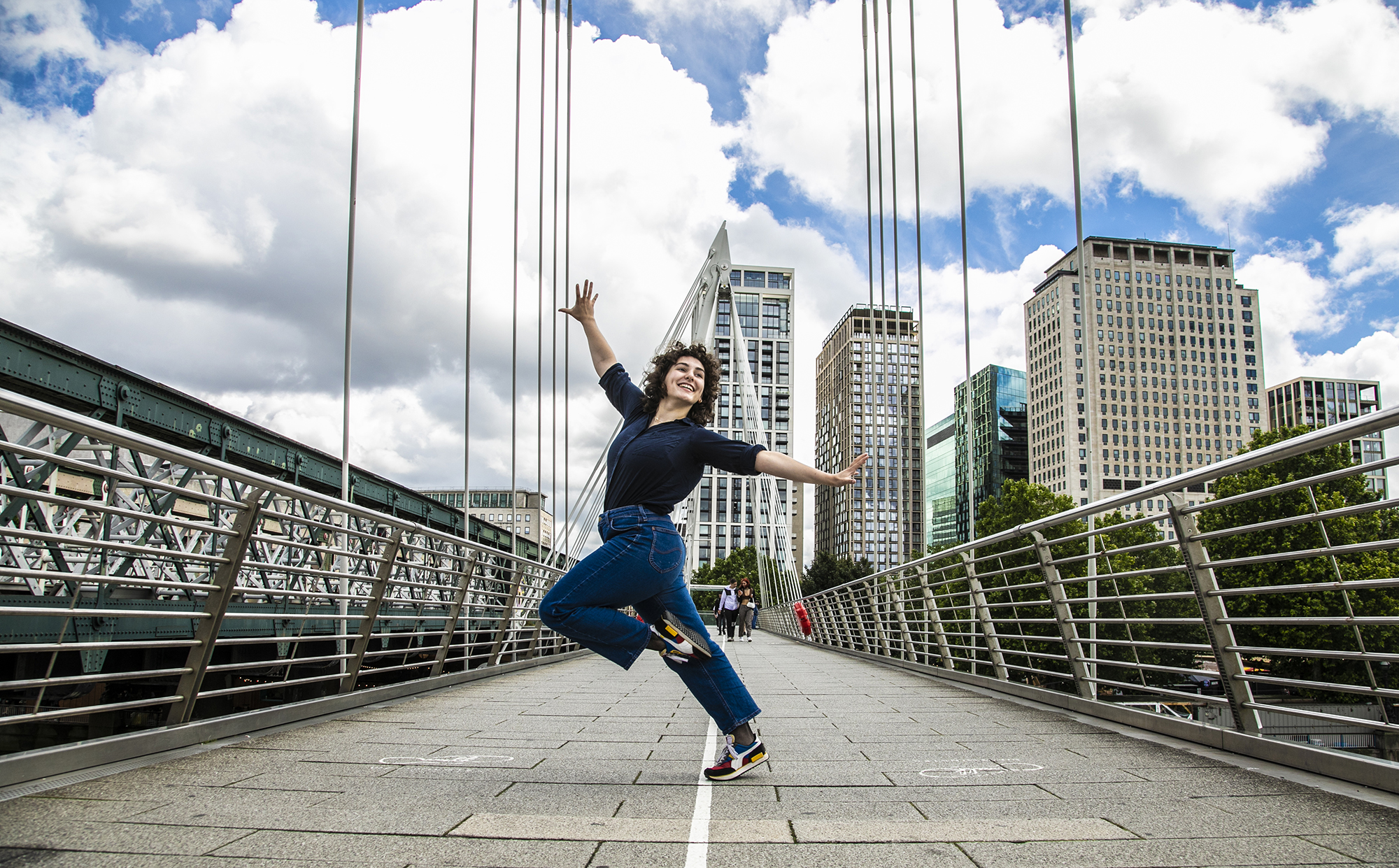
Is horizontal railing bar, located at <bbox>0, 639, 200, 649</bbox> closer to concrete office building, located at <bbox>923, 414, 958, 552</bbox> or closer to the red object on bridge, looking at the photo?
the red object on bridge

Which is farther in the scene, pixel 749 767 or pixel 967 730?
pixel 967 730

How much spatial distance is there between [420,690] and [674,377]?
388cm

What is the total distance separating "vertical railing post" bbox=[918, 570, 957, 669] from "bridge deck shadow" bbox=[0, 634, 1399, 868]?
3.62 metres

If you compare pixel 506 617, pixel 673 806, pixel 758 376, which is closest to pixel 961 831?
pixel 673 806

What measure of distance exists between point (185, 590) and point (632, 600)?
1.78 meters

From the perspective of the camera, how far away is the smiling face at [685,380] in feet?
11.6

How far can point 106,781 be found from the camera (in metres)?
2.85

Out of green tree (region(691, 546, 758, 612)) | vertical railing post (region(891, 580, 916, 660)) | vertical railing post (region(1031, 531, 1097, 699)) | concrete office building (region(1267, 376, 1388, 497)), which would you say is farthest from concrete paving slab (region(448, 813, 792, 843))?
concrete office building (region(1267, 376, 1388, 497))

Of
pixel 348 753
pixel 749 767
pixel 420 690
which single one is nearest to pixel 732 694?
pixel 749 767

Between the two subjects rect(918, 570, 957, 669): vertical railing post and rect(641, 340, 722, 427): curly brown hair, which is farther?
rect(918, 570, 957, 669): vertical railing post

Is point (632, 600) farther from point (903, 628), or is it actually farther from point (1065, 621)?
point (903, 628)

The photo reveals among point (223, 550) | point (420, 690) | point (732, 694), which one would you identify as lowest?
point (420, 690)

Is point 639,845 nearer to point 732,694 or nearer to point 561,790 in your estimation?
point 561,790

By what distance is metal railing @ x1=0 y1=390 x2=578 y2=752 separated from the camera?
10.2 feet
